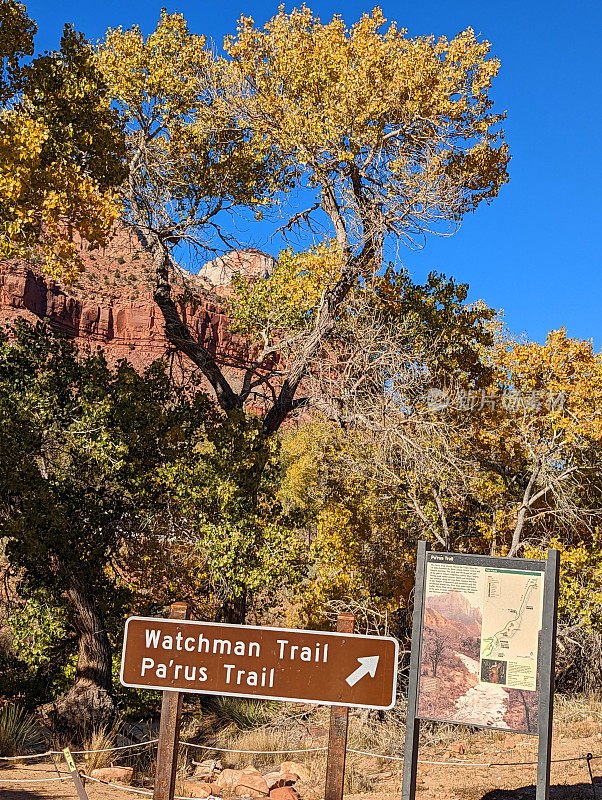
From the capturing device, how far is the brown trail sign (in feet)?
13.1

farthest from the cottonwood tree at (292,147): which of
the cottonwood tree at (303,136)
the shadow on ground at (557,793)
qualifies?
the shadow on ground at (557,793)

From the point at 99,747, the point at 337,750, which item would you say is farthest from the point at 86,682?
the point at 337,750

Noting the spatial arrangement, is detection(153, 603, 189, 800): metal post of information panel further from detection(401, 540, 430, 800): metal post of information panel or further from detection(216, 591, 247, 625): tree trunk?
detection(216, 591, 247, 625): tree trunk

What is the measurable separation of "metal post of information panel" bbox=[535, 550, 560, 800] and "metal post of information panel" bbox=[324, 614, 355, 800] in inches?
50.8

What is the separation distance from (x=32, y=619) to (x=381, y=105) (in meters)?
9.06

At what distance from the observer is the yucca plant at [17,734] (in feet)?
24.7

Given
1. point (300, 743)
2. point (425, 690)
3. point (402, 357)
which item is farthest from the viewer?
point (402, 357)

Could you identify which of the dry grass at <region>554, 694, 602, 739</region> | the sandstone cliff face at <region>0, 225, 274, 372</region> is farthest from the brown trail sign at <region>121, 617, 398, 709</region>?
the sandstone cliff face at <region>0, 225, 274, 372</region>

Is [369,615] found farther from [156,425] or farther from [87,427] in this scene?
Result: [87,427]

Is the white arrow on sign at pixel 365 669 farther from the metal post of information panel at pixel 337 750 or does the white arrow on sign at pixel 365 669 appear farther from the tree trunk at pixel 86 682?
the tree trunk at pixel 86 682

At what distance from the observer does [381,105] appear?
10.4m

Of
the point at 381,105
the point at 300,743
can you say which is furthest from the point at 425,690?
the point at 381,105

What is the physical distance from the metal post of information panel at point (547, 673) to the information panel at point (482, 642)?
0.04m

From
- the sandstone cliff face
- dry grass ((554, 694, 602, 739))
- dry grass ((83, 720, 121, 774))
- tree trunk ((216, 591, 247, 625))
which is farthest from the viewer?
the sandstone cliff face
